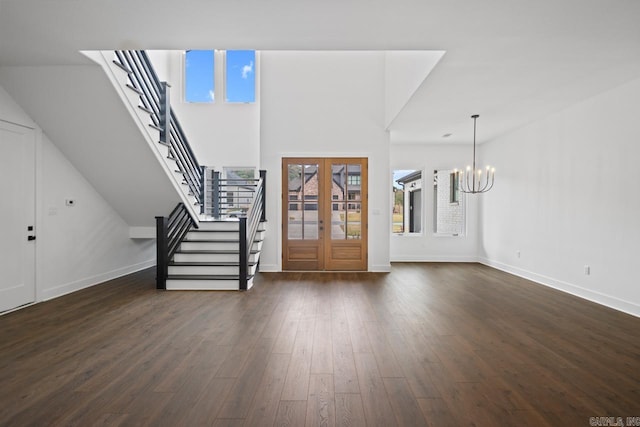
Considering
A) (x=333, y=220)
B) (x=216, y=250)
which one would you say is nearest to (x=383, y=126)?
(x=333, y=220)

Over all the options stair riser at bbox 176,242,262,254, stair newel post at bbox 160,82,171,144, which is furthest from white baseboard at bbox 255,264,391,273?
stair newel post at bbox 160,82,171,144

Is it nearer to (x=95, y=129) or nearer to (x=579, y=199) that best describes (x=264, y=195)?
(x=95, y=129)

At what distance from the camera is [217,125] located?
340 inches

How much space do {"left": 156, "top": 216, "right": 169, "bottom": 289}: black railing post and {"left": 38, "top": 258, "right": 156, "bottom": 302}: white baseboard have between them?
3.76ft

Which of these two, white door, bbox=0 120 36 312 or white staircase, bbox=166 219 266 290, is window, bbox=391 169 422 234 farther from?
white door, bbox=0 120 36 312

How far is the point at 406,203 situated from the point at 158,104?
581 centimetres

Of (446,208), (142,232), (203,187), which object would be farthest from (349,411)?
(446,208)

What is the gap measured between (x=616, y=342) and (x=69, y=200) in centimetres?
686

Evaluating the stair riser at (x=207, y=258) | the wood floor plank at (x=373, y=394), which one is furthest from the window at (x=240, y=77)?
the wood floor plank at (x=373, y=394)

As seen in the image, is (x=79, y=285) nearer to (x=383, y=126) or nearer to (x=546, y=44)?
(x=383, y=126)

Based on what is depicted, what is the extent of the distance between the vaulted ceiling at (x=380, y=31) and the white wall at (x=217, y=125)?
17.0 feet

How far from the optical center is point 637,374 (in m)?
2.46

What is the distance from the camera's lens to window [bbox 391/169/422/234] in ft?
26.2

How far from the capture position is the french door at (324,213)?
21.5 ft
